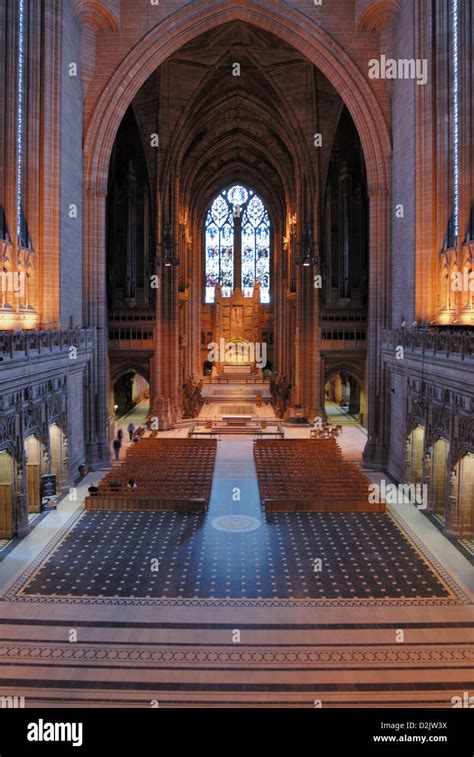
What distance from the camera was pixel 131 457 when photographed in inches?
1055

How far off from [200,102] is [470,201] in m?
24.2

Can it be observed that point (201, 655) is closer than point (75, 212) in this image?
Yes

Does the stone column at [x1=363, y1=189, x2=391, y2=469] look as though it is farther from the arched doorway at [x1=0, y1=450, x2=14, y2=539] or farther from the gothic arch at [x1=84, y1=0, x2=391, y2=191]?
the arched doorway at [x1=0, y1=450, x2=14, y2=539]

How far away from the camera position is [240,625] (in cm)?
1331

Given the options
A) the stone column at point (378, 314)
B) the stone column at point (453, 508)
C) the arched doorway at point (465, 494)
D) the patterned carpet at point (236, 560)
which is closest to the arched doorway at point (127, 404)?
the stone column at point (378, 314)

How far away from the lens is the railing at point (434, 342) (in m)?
16.6

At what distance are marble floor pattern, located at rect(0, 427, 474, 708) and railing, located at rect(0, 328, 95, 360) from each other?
5.00m

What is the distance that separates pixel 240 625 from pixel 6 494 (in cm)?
800

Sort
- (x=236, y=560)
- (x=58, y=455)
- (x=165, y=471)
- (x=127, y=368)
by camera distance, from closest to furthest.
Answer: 1. (x=236, y=560)
2. (x=58, y=455)
3. (x=165, y=471)
4. (x=127, y=368)

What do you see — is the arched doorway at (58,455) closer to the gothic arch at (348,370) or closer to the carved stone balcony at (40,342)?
the carved stone balcony at (40,342)

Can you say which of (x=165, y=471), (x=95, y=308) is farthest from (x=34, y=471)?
(x=95, y=308)

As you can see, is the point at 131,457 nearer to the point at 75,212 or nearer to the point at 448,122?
the point at 75,212

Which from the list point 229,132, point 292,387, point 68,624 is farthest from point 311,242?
point 68,624

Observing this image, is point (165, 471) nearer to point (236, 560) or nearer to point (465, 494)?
point (236, 560)
